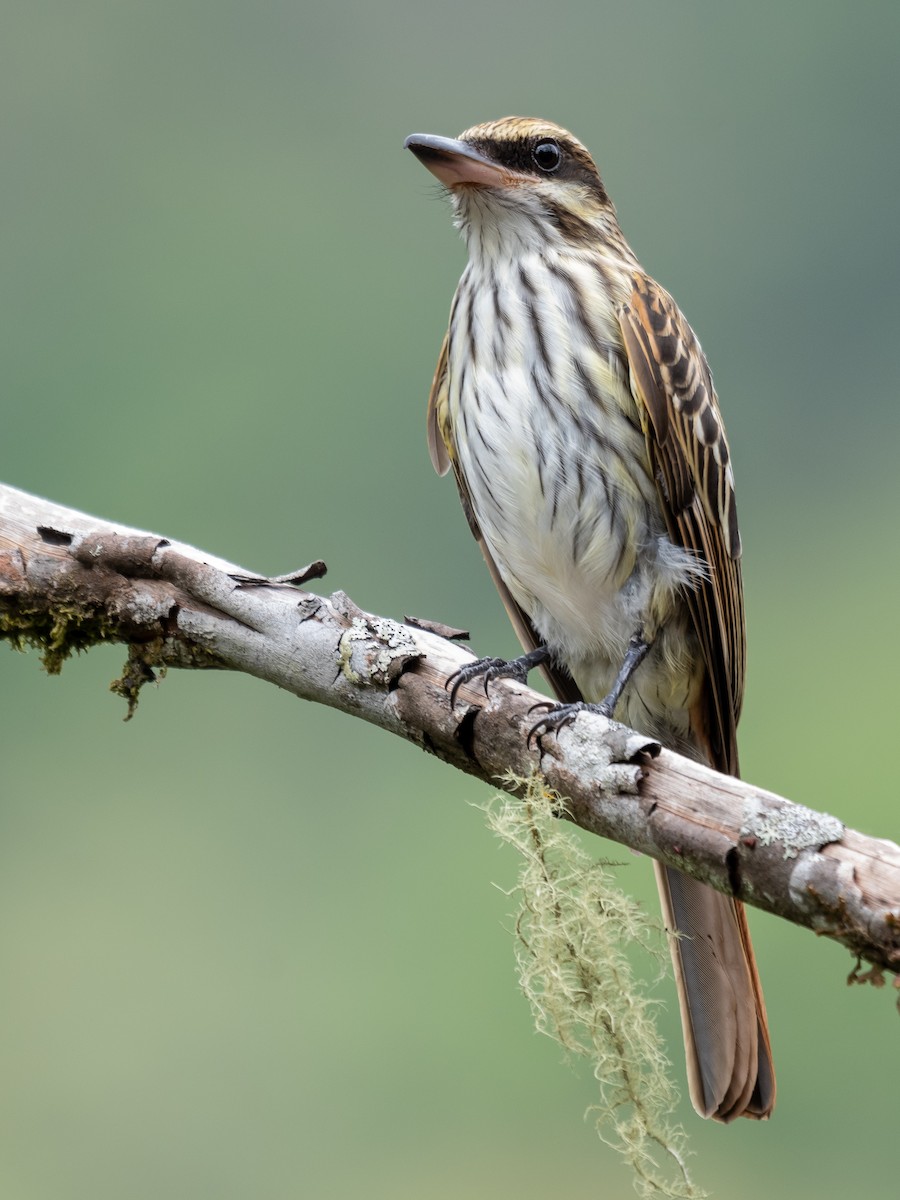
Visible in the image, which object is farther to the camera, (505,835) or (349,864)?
(349,864)

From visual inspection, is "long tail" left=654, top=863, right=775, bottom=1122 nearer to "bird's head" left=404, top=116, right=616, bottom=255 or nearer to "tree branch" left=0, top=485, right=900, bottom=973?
"tree branch" left=0, top=485, right=900, bottom=973

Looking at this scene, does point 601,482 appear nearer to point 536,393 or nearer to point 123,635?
point 536,393

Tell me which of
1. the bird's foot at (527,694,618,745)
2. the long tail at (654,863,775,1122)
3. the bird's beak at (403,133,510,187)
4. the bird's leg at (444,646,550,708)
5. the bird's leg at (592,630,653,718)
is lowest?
the long tail at (654,863,775,1122)

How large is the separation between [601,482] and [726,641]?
0.36 meters

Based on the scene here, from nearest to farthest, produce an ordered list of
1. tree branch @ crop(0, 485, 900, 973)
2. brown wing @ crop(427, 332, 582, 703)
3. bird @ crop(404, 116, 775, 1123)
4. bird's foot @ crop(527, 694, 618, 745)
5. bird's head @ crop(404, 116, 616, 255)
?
tree branch @ crop(0, 485, 900, 973) < bird's foot @ crop(527, 694, 618, 745) < bird @ crop(404, 116, 775, 1123) < bird's head @ crop(404, 116, 616, 255) < brown wing @ crop(427, 332, 582, 703)

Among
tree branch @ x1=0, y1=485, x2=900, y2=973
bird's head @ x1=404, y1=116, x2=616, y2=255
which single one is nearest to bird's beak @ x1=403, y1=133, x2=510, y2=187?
bird's head @ x1=404, y1=116, x2=616, y2=255

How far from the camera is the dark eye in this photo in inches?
103

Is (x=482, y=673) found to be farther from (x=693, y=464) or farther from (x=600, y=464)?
(x=693, y=464)

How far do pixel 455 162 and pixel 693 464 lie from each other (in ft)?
2.16

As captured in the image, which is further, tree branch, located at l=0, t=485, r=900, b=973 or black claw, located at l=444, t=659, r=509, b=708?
black claw, located at l=444, t=659, r=509, b=708

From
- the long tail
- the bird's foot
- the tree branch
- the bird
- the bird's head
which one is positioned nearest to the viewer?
the tree branch

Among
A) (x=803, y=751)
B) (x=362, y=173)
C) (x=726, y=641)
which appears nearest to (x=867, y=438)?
(x=803, y=751)

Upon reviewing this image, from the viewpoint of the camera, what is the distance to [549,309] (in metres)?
2.49

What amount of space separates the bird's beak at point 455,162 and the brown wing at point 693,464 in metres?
0.31
